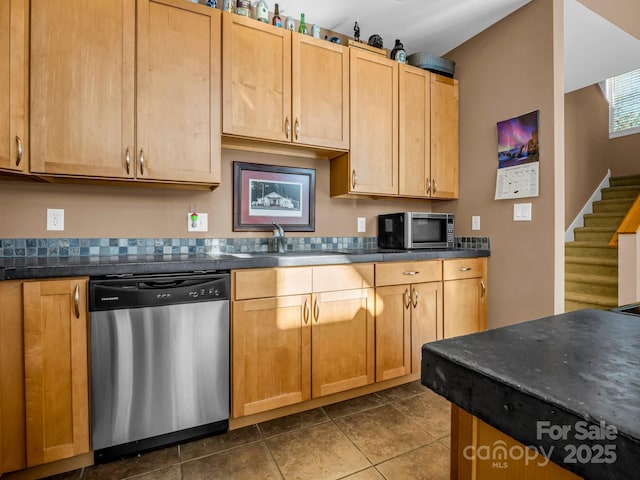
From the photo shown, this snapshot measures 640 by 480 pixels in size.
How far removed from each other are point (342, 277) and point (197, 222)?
3.43ft

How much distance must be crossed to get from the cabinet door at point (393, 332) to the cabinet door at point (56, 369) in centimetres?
160

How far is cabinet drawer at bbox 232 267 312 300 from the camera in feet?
5.87

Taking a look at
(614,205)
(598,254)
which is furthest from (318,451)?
(614,205)

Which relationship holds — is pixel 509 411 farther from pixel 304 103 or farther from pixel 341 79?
pixel 341 79

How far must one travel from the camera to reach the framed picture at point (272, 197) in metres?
2.39

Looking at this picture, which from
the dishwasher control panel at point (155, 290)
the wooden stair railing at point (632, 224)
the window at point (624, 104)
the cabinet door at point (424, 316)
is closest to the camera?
the dishwasher control panel at point (155, 290)

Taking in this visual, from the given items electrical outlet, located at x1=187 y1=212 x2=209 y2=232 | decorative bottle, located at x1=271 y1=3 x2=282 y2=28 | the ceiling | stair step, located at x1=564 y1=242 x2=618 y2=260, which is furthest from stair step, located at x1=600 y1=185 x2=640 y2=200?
electrical outlet, located at x1=187 y1=212 x2=209 y2=232

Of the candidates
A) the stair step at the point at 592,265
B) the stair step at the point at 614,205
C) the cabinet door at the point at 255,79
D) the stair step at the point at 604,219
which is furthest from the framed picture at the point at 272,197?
the stair step at the point at 614,205

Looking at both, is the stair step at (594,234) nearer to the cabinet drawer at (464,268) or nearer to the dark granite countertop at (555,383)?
the cabinet drawer at (464,268)

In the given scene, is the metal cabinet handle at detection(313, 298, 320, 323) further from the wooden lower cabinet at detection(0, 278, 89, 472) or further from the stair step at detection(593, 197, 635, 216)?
the stair step at detection(593, 197, 635, 216)

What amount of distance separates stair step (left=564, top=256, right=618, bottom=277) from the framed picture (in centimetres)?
327

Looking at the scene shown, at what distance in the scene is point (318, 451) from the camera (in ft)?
5.55

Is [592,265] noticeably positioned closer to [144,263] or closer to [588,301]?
[588,301]

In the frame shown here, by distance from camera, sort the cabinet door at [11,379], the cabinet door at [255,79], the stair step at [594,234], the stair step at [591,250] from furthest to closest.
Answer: the stair step at [594,234] < the stair step at [591,250] < the cabinet door at [255,79] < the cabinet door at [11,379]
